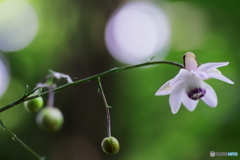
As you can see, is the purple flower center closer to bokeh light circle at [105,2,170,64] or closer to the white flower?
the white flower

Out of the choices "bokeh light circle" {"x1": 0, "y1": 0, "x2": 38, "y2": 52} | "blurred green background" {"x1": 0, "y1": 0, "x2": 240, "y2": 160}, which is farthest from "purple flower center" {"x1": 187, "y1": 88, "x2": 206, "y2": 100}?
"bokeh light circle" {"x1": 0, "y1": 0, "x2": 38, "y2": 52}

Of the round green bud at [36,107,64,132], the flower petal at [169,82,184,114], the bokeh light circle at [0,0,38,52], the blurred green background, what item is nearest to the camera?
the flower petal at [169,82,184,114]

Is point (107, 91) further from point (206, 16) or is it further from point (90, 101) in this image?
point (206, 16)

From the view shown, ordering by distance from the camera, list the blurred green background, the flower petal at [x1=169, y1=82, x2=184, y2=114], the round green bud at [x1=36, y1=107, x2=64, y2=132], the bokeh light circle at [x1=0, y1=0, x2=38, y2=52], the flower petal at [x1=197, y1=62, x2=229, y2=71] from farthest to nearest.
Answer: the bokeh light circle at [x1=0, y1=0, x2=38, y2=52] → the blurred green background → the round green bud at [x1=36, y1=107, x2=64, y2=132] → the flower petal at [x1=169, y1=82, x2=184, y2=114] → the flower petal at [x1=197, y1=62, x2=229, y2=71]

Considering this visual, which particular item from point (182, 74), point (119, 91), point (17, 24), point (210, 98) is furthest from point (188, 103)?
point (17, 24)

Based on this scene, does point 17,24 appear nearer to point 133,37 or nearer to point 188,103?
point 133,37

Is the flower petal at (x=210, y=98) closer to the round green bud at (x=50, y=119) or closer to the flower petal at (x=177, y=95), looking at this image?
the flower petal at (x=177, y=95)

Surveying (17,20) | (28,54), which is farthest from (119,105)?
(17,20)
